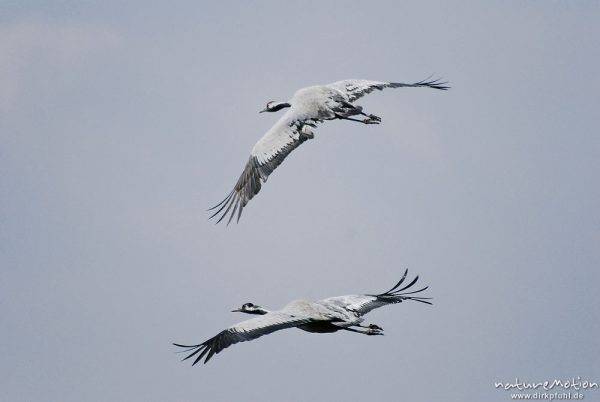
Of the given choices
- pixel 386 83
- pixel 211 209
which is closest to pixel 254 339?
pixel 211 209

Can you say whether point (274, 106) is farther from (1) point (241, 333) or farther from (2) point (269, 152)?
(1) point (241, 333)

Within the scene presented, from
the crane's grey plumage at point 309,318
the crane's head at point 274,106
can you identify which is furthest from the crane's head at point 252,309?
the crane's head at point 274,106

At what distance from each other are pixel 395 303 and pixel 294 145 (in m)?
4.61

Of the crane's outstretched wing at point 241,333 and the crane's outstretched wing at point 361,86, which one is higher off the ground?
the crane's outstretched wing at point 361,86

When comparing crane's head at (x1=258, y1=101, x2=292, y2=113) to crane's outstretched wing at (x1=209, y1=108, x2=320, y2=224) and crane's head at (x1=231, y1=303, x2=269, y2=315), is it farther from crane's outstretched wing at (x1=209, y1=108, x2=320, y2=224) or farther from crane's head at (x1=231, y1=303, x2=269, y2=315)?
crane's head at (x1=231, y1=303, x2=269, y2=315)

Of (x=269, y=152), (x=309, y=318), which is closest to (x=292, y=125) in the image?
(x=269, y=152)

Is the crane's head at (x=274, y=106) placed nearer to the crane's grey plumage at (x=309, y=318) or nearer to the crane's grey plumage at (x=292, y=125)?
the crane's grey plumage at (x=292, y=125)

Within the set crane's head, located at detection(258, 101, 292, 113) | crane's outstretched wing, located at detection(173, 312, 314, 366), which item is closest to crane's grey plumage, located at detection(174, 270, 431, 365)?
crane's outstretched wing, located at detection(173, 312, 314, 366)

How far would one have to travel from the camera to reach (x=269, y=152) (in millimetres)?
31922

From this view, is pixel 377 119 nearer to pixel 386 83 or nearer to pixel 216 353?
pixel 386 83

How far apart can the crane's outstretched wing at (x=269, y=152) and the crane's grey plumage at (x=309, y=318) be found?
2.65 meters

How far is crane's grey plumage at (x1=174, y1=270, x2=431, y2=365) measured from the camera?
27156 mm

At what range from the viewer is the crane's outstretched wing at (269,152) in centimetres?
3145

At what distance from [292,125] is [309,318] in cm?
580
